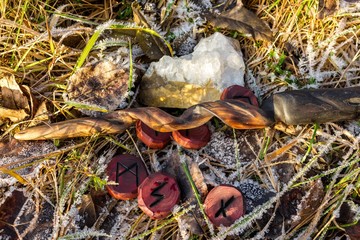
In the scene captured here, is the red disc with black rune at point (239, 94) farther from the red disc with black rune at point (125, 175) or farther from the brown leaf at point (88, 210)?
the brown leaf at point (88, 210)

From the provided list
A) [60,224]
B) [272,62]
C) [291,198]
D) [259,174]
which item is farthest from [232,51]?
[60,224]

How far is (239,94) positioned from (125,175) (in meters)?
0.72

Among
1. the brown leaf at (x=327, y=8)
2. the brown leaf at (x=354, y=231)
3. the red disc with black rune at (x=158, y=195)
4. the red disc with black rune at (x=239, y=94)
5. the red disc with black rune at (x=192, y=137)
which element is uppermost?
the brown leaf at (x=327, y=8)

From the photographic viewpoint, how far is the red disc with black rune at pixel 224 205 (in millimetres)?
1993

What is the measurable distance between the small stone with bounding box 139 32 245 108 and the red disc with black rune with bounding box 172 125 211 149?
176mm

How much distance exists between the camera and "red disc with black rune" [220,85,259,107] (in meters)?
2.23

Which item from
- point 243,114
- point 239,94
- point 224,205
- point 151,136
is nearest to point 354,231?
point 224,205

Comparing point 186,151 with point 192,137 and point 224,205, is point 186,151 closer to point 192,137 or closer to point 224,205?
point 192,137

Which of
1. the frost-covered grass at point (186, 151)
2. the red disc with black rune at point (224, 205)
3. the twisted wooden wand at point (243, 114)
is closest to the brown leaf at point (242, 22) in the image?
the frost-covered grass at point (186, 151)

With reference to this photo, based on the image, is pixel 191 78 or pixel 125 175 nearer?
pixel 125 175

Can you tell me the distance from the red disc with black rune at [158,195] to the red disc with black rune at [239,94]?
0.52m

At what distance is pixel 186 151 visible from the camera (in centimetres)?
223

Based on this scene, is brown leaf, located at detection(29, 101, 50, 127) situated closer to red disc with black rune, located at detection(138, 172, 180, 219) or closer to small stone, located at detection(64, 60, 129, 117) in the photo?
small stone, located at detection(64, 60, 129, 117)

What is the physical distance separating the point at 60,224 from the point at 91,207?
6.4 inches
